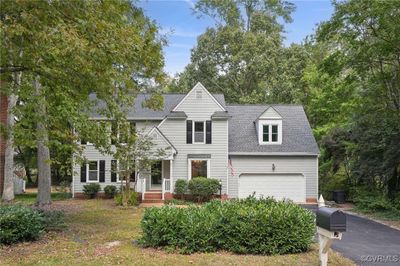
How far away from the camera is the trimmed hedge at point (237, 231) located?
9445mm

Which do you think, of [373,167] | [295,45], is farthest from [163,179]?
[295,45]

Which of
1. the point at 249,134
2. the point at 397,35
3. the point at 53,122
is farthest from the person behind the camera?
the point at 249,134

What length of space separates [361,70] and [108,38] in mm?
14293

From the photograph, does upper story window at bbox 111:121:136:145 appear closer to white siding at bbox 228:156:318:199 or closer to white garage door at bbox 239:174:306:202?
white siding at bbox 228:156:318:199

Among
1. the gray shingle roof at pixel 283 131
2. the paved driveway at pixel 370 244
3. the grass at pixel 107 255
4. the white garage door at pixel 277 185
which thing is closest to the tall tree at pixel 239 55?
the gray shingle roof at pixel 283 131

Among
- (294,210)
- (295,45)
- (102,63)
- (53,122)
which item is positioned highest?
(295,45)

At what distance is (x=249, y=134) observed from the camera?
27.5 meters

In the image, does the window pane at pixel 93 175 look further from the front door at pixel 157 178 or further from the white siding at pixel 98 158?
the front door at pixel 157 178

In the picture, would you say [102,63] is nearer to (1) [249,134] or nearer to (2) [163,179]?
(2) [163,179]

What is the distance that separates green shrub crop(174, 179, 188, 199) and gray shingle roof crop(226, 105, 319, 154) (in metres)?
3.64

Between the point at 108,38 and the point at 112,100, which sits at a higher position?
the point at 108,38

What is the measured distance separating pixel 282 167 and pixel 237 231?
1729 centimetres

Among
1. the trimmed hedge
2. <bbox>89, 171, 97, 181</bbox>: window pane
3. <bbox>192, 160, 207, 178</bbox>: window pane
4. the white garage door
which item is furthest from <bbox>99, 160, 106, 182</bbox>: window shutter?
the trimmed hedge

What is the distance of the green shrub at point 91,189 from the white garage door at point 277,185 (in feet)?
29.2
